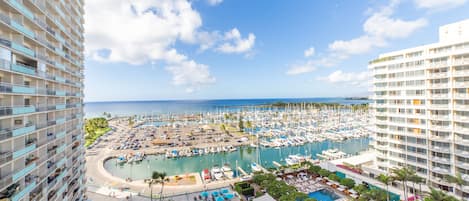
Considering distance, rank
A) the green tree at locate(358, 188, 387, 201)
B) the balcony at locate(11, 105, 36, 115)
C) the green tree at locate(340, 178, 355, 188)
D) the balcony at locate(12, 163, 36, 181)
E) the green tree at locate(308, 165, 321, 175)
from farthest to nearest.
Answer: the green tree at locate(308, 165, 321, 175), the green tree at locate(340, 178, 355, 188), the green tree at locate(358, 188, 387, 201), the balcony at locate(11, 105, 36, 115), the balcony at locate(12, 163, 36, 181)

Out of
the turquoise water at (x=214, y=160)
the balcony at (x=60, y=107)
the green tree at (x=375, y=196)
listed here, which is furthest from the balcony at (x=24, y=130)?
the turquoise water at (x=214, y=160)

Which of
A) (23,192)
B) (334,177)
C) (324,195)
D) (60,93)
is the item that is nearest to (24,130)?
(23,192)

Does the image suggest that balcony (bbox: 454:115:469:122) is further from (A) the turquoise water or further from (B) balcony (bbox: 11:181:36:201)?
(B) balcony (bbox: 11:181:36:201)

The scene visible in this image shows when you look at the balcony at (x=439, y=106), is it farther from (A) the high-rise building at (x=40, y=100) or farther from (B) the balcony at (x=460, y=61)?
(A) the high-rise building at (x=40, y=100)

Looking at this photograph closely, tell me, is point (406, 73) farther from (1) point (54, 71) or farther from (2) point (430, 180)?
(1) point (54, 71)

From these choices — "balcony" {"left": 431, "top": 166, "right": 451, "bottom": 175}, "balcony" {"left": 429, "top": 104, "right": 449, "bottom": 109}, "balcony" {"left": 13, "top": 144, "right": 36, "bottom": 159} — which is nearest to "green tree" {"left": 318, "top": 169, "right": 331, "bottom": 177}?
"balcony" {"left": 431, "top": 166, "right": 451, "bottom": 175}

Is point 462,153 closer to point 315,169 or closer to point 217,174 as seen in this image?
point 315,169
